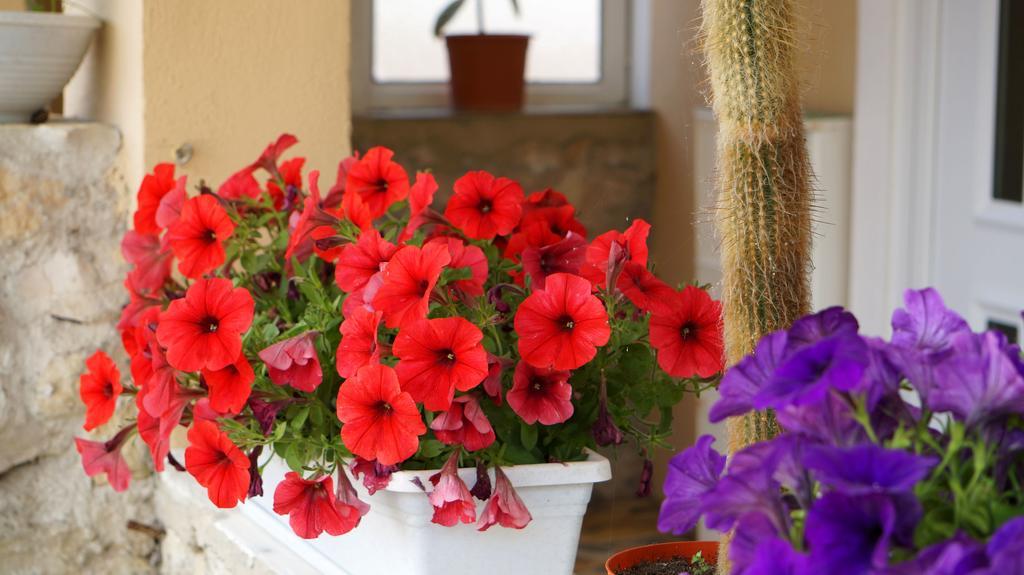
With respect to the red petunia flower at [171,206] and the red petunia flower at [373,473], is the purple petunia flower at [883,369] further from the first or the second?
the red petunia flower at [171,206]

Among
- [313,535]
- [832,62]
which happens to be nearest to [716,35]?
[313,535]

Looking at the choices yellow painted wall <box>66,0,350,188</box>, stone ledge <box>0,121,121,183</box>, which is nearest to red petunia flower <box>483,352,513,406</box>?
yellow painted wall <box>66,0,350,188</box>

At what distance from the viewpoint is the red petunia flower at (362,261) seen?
0.98 meters

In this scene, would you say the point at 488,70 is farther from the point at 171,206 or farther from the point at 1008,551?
the point at 1008,551

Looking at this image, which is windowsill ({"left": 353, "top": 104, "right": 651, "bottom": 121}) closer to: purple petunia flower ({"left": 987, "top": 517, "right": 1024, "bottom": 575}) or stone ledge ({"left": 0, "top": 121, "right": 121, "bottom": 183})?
stone ledge ({"left": 0, "top": 121, "right": 121, "bottom": 183})

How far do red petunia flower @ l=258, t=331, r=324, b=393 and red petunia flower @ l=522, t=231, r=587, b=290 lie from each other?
0.20 meters

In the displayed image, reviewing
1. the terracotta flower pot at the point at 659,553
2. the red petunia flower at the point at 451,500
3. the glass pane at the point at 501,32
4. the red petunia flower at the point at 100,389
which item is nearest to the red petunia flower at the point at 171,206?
the red petunia flower at the point at 100,389

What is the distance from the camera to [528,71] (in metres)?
3.75

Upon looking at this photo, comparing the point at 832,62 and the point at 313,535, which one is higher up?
the point at 832,62

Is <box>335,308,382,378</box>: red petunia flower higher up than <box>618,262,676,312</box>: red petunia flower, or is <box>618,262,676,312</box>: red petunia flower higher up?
<box>618,262,676,312</box>: red petunia flower

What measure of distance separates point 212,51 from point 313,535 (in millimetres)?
728

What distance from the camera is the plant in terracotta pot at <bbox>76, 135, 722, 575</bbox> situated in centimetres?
89

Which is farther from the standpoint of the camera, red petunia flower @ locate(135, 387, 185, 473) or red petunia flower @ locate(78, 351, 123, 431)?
red petunia flower @ locate(78, 351, 123, 431)

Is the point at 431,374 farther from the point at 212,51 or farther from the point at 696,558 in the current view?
the point at 212,51
